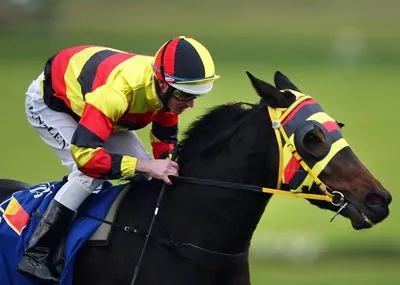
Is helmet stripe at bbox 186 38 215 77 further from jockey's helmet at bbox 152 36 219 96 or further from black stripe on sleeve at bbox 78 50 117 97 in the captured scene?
black stripe on sleeve at bbox 78 50 117 97

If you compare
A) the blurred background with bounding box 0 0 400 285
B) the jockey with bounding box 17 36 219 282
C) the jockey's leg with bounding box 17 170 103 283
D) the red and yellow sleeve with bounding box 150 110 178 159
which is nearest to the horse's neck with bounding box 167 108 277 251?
the jockey with bounding box 17 36 219 282

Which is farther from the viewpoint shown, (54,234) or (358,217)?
(54,234)

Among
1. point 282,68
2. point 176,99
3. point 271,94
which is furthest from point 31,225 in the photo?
point 282,68

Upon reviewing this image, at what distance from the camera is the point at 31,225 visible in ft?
13.8

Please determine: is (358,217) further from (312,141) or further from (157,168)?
(157,168)

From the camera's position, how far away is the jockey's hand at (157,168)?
393cm

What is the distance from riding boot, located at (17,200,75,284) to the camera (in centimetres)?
406

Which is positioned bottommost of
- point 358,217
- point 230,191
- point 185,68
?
point 230,191

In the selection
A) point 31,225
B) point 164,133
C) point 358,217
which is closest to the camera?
point 358,217

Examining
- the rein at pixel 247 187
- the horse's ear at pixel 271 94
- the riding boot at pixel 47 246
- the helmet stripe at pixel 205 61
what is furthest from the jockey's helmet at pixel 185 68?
the riding boot at pixel 47 246

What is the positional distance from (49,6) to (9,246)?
13474 millimetres

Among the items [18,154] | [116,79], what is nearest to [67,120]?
[116,79]

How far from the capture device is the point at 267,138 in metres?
3.82

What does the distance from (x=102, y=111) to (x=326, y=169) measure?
0.89 meters
